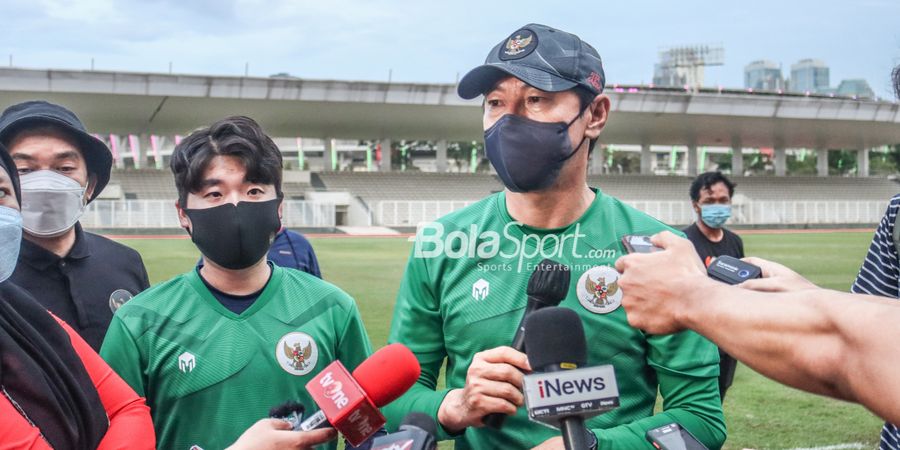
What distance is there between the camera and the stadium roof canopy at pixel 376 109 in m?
33.2

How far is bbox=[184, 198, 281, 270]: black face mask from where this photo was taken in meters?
2.73

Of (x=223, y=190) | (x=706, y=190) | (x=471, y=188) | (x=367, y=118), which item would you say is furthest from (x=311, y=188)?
(x=223, y=190)

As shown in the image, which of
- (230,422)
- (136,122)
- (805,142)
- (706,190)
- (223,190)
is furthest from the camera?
(805,142)

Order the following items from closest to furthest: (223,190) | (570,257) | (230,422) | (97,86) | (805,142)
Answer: (570,257), (230,422), (223,190), (97,86), (805,142)

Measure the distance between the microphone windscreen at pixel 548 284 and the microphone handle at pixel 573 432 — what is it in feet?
1.34

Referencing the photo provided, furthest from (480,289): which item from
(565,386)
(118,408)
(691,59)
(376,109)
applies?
(691,59)

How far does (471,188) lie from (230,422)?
3930 centimetres

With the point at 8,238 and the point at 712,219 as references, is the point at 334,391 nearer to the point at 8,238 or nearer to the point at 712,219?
the point at 8,238

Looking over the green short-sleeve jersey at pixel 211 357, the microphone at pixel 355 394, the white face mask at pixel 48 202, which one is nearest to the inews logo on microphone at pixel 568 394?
the microphone at pixel 355 394

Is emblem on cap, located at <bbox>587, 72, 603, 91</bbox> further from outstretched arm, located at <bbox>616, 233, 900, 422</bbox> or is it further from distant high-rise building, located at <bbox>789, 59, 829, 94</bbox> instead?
distant high-rise building, located at <bbox>789, 59, 829, 94</bbox>

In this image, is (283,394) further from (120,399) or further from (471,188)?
(471,188)

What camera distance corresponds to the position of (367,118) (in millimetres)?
39250

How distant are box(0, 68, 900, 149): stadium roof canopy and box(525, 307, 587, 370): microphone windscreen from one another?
27708 mm

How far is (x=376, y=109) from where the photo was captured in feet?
123
